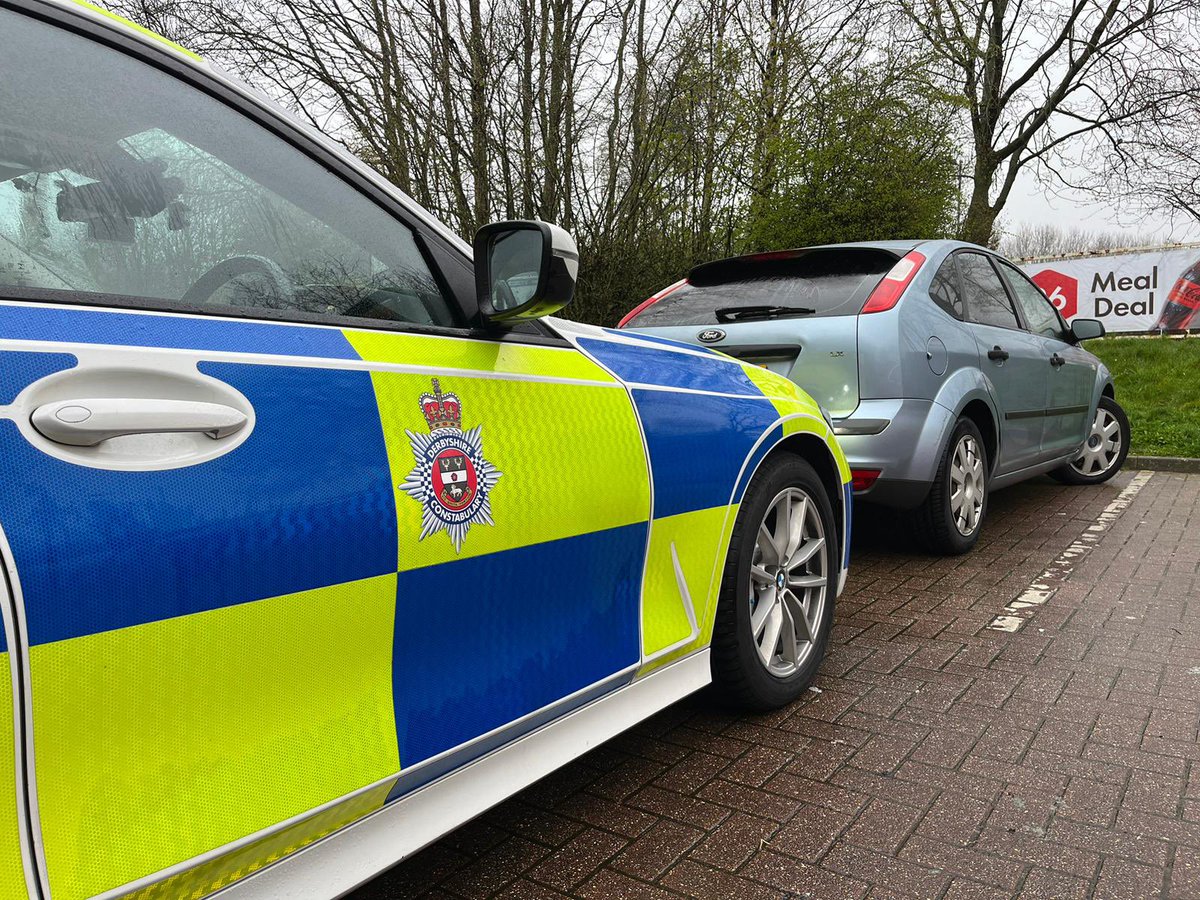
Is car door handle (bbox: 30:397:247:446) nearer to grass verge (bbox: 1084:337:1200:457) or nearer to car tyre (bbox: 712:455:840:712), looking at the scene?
car tyre (bbox: 712:455:840:712)

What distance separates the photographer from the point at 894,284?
15.0 feet

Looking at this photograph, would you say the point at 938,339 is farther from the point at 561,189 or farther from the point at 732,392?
the point at 561,189

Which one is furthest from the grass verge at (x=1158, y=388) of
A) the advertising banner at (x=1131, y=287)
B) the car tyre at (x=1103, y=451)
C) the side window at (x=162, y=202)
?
the side window at (x=162, y=202)

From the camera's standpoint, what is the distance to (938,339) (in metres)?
4.70

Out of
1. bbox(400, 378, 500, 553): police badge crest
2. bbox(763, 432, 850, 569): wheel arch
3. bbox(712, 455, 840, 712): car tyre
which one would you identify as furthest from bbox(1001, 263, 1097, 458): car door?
bbox(400, 378, 500, 553): police badge crest

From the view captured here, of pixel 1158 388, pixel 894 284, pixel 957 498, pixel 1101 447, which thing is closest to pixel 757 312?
pixel 894 284

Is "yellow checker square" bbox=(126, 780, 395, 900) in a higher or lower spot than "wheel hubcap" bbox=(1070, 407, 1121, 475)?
higher

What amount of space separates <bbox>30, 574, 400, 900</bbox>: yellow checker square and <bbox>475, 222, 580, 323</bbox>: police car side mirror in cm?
63

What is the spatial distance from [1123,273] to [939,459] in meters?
15.6

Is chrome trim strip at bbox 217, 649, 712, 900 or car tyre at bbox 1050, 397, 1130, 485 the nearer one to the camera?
chrome trim strip at bbox 217, 649, 712, 900

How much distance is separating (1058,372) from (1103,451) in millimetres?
1852

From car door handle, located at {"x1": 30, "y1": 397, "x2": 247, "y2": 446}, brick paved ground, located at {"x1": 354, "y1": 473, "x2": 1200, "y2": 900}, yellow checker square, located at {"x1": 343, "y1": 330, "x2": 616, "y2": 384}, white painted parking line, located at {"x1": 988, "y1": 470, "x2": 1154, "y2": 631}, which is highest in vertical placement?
yellow checker square, located at {"x1": 343, "y1": 330, "x2": 616, "y2": 384}

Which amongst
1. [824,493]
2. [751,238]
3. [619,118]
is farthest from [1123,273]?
[824,493]

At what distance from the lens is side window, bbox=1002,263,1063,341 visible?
19.7ft
